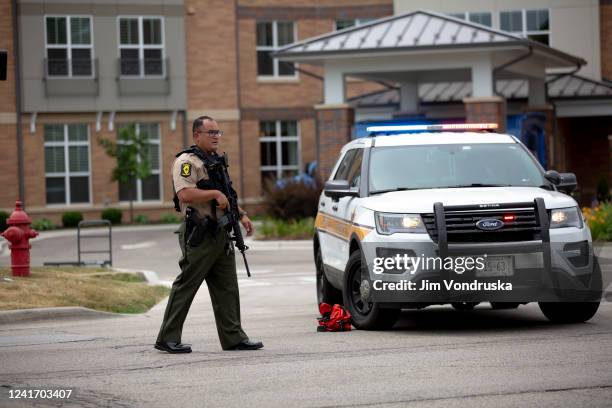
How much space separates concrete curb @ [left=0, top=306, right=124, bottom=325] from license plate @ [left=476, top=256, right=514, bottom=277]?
5.32m

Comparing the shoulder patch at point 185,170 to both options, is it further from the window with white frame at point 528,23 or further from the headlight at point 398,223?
the window with white frame at point 528,23

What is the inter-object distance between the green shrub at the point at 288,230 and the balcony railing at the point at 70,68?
40.3 ft

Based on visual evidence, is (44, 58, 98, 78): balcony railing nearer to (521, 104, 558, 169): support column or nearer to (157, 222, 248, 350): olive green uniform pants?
(521, 104, 558, 169): support column

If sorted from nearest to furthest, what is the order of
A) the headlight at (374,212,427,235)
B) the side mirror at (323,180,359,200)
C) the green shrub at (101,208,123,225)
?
the headlight at (374,212,427,235), the side mirror at (323,180,359,200), the green shrub at (101,208,123,225)

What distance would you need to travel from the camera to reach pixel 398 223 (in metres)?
11.2

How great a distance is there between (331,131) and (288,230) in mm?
3026

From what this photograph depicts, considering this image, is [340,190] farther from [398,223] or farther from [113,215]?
[113,215]

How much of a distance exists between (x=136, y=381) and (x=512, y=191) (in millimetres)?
4279

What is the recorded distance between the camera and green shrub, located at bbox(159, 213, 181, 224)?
3950 centimetres

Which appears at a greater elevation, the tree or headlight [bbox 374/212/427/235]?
the tree

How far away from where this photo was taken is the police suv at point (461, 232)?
1094cm

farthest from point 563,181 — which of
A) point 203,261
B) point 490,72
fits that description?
point 490,72

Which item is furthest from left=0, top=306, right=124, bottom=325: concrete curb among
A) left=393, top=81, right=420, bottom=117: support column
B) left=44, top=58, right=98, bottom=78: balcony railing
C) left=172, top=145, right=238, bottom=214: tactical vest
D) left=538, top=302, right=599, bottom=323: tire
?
left=44, top=58, right=98, bottom=78: balcony railing

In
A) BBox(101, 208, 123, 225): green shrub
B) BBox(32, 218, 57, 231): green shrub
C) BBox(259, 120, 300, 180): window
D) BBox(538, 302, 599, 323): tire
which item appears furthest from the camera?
BBox(259, 120, 300, 180): window
